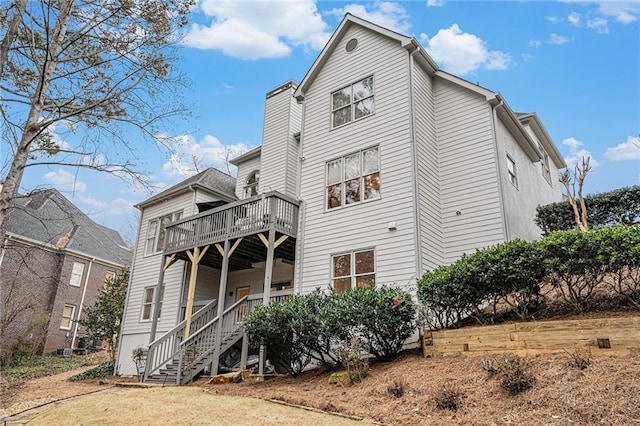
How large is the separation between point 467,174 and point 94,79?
9.67 m

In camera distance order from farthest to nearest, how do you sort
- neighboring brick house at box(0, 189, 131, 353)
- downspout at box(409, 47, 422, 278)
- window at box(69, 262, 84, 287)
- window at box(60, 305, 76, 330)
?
window at box(69, 262, 84, 287), window at box(60, 305, 76, 330), neighboring brick house at box(0, 189, 131, 353), downspout at box(409, 47, 422, 278)

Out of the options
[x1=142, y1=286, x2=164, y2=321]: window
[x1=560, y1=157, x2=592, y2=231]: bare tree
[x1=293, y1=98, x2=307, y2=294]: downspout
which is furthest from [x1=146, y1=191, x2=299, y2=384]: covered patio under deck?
[x1=560, y1=157, x2=592, y2=231]: bare tree

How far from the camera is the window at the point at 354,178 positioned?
39.0ft

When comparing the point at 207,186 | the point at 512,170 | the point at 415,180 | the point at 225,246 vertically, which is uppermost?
the point at 207,186

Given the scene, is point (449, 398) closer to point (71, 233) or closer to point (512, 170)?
point (512, 170)

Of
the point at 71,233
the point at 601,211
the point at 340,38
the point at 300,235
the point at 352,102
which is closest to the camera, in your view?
the point at 601,211

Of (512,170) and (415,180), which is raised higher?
(512,170)

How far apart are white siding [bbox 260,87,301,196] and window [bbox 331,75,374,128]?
298 cm

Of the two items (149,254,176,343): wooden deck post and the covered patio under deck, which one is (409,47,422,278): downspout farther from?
(149,254,176,343): wooden deck post

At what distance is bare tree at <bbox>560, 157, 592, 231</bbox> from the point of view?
38.1 ft

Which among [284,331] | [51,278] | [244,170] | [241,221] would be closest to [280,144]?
[244,170]

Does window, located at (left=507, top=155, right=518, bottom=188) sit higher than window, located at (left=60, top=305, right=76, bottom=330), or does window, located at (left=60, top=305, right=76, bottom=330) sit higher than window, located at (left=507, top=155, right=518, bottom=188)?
window, located at (left=507, top=155, right=518, bottom=188)

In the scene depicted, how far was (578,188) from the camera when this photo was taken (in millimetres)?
13055

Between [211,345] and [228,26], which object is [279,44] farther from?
[211,345]
